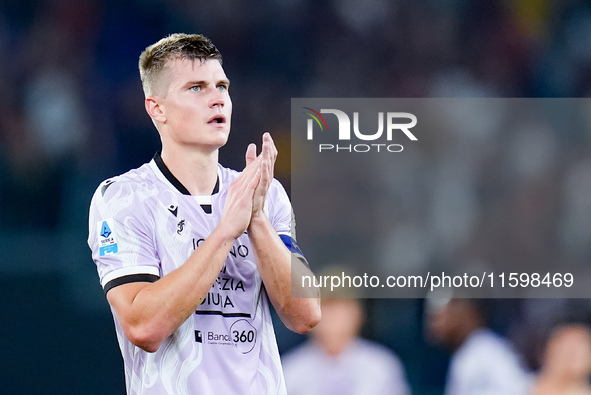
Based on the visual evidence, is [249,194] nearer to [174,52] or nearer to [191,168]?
[191,168]

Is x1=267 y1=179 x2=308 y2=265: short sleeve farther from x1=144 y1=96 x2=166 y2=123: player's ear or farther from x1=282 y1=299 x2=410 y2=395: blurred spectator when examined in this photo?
x1=282 y1=299 x2=410 y2=395: blurred spectator

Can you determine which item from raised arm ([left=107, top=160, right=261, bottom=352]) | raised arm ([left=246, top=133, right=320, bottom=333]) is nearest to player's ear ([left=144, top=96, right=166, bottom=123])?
raised arm ([left=246, top=133, right=320, bottom=333])

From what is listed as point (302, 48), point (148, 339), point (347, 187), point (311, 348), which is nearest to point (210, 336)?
point (148, 339)

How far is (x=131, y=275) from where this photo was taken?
228cm

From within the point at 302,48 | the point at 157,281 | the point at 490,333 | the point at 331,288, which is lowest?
the point at 490,333

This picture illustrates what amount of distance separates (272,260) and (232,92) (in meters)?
2.70

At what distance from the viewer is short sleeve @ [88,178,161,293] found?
230cm

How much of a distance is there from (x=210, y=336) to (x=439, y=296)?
296 cm

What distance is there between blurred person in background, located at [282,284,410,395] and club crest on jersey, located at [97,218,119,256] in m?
2.38

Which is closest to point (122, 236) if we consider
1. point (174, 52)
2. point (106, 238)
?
point (106, 238)

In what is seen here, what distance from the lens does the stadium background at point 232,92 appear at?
4.35 metres

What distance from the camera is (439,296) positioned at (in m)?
4.98

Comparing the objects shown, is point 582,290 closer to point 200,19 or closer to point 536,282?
point 536,282

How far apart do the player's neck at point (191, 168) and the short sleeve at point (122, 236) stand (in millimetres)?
174
